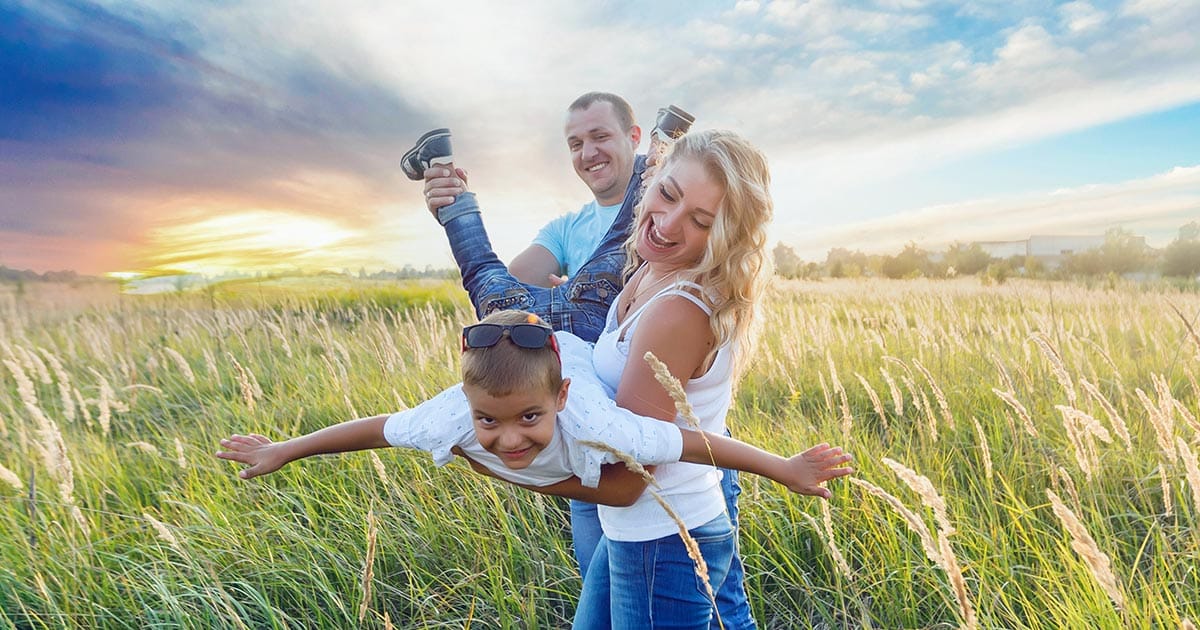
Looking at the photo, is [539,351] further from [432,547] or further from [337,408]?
[337,408]

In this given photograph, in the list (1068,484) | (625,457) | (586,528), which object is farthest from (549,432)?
(1068,484)

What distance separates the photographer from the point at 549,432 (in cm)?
173

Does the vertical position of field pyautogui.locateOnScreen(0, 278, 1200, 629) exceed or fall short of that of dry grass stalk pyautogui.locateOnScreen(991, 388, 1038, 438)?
it falls short

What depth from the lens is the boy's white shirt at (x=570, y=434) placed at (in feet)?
5.49

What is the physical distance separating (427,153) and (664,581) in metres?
1.68

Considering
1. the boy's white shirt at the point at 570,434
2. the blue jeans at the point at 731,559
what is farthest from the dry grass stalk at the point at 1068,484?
the boy's white shirt at the point at 570,434

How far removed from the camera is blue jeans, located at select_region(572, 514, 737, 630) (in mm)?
1769

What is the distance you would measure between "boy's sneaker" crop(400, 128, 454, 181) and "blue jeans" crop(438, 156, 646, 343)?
0.51 ft

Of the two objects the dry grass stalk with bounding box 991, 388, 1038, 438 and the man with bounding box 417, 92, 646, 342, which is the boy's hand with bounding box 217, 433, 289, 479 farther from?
the dry grass stalk with bounding box 991, 388, 1038, 438

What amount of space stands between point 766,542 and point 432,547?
1.40 m

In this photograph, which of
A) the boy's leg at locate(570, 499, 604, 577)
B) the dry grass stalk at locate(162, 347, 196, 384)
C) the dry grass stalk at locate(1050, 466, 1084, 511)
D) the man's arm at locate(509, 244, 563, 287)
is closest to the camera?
the dry grass stalk at locate(1050, 466, 1084, 511)

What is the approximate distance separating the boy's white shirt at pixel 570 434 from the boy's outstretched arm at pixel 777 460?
2.1 inches

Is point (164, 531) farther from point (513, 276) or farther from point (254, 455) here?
point (513, 276)

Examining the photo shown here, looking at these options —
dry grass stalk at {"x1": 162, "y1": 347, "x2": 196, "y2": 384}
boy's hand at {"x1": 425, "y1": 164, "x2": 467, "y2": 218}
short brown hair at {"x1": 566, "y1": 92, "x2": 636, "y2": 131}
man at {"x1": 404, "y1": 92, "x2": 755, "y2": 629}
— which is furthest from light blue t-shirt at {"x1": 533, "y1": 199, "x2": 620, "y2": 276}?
dry grass stalk at {"x1": 162, "y1": 347, "x2": 196, "y2": 384}
